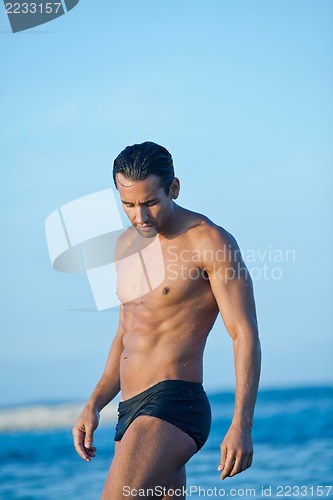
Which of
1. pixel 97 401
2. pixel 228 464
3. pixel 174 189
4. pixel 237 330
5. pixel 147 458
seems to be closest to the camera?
pixel 228 464

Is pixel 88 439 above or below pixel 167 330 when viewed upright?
below

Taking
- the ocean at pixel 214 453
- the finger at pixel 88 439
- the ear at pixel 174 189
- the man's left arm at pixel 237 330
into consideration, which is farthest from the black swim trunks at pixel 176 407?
the ocean at pixel 214 453

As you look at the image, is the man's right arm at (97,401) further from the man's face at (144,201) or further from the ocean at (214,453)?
the ocean at (214,453)

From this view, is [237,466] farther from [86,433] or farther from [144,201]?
[144,201]

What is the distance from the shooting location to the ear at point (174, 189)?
13.5 feet

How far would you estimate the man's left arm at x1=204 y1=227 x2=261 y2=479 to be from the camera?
11.8 ft

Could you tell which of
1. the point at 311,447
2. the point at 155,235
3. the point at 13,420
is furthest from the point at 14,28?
the point at 13,420

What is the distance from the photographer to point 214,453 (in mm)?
16078

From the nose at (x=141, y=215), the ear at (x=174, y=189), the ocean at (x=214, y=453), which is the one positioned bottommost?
the ocean at (x=214, y=453)

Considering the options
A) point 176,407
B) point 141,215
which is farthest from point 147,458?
point 141,215

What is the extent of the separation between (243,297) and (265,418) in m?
17.7

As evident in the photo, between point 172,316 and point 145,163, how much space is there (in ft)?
1.95

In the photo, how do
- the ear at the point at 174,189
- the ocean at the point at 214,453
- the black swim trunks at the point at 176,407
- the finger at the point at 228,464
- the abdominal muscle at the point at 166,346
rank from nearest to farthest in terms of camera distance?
the finger at the point at 228,464
the black swim trunks at the point at 176,407
the abdominal muscle at the point at 166,346
the ear at the point at 174,189
the ocean at the point at 214,453

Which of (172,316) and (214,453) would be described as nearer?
(172,316)
